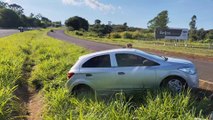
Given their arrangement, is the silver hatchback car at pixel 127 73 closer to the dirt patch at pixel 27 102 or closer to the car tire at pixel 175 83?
the car tire at pixel 175 83

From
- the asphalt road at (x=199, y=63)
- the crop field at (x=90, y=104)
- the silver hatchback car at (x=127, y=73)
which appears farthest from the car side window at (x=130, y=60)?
the asphalt road at (x=199, y=63)

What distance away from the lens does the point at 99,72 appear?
9.70 meters

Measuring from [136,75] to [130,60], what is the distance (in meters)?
0.52

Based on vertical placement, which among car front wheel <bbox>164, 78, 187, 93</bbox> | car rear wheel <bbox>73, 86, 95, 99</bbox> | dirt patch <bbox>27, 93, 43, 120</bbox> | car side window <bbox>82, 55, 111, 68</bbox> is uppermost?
car side window <bbox>82, 55, 111, 68</bbox>

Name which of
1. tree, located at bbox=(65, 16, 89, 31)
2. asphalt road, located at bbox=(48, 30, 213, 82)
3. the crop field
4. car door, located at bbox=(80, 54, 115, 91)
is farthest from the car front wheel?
tree, located at bbox=(65, 16, 89, 31)

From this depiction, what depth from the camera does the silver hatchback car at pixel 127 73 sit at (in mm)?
9539

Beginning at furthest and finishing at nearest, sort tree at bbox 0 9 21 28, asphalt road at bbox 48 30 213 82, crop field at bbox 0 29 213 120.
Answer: tree at bbox 0 9 21 28
asphalt road at bbox 48 30 213 82
crop field at bbox 0 29 213 120

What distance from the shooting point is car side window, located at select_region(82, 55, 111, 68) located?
9852 millimetres

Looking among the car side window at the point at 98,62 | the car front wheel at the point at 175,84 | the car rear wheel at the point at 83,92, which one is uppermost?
the car side window at the point at 98,62

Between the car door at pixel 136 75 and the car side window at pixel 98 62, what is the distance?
0.39 m

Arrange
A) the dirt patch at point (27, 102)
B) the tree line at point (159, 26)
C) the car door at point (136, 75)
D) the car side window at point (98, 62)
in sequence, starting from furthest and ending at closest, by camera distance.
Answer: the tree line at point (159, 26) < the car side window at point (98, 62) < the car door at point (136, 75) < the dirt patch at point (27, 102)

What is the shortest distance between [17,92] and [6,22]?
139 m

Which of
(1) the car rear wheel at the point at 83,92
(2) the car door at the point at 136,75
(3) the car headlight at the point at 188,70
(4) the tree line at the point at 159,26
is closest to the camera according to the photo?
(1) the car rear wheel at the point at 83,92

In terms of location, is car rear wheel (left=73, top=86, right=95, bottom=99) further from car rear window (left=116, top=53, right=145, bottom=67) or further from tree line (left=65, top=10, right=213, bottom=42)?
tree line (left=65, top=10, right=213, bottom=42)
